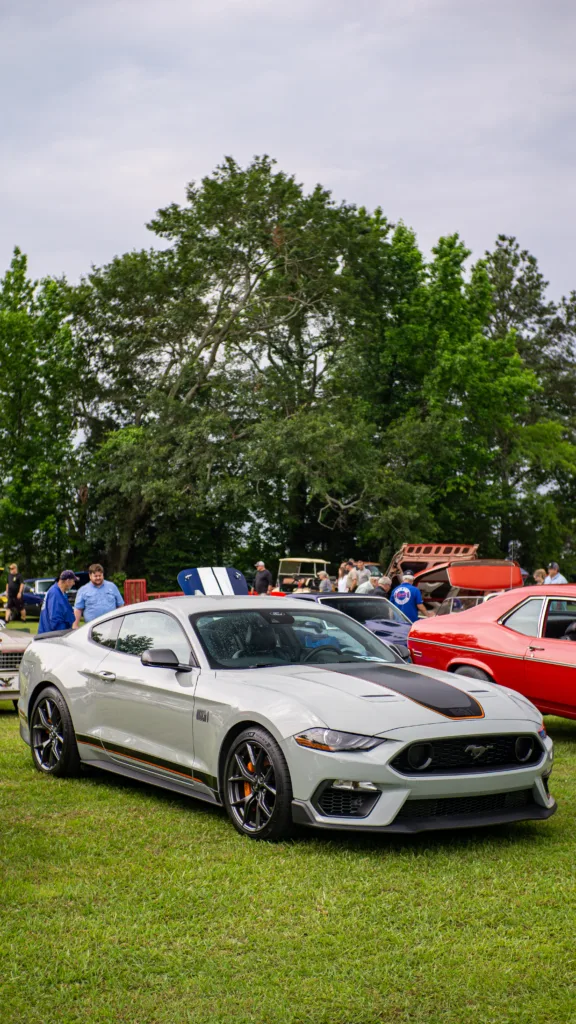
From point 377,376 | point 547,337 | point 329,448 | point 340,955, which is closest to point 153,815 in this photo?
point 340,955

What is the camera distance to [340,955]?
4371 millimetres

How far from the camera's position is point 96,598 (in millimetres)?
12672

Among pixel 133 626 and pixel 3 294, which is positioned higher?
pixel 3 294

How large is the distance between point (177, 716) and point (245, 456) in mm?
30934

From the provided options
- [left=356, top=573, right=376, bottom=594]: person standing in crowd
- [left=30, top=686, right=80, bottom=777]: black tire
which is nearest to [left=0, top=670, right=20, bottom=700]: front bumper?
[left=30, top=686, right=80, bottom=777]: black tire

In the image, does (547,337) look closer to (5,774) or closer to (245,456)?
(245,456)

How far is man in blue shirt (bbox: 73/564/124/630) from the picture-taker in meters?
12.6

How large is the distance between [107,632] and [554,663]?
4061 millimetres

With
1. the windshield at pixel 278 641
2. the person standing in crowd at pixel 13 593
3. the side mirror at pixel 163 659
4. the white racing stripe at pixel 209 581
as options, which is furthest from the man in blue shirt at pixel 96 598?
the person standing in crowd at pixel 13 593

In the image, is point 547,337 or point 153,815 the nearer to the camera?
point 153,815

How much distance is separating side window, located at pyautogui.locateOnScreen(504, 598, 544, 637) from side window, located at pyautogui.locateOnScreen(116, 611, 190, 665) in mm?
3943

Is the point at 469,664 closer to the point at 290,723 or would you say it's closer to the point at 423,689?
the point at 423,689

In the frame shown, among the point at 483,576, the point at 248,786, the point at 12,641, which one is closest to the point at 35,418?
the point at 483,576

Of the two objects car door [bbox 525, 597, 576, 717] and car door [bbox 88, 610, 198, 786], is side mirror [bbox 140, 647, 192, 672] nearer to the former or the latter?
car door [bbox 88, 610, 198, 786]
